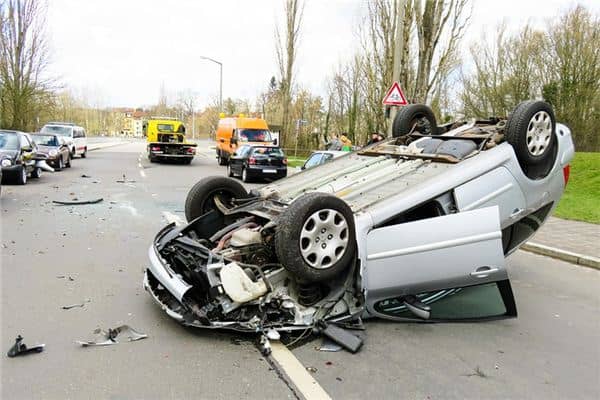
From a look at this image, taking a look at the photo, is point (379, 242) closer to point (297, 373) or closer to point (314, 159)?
point (297, 373)

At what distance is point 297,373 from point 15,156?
43.0 ft

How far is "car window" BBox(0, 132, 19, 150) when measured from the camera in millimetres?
13793

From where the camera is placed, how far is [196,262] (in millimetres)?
4285

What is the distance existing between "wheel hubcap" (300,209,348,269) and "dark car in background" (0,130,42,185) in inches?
483

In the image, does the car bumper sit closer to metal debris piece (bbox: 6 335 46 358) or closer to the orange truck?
the orange truck

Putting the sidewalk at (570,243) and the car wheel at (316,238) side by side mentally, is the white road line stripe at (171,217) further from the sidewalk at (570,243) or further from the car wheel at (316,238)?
the sidewalk at (570,243)

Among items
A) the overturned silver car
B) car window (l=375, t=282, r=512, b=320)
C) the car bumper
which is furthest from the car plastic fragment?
the car bumper

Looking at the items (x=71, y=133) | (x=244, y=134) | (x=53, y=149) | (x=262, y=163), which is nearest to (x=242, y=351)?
(x=262, y=163)

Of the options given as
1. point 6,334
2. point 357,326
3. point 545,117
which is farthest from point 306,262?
point 545,117

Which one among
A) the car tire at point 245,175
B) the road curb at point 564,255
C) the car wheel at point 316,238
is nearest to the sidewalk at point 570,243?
the road curb at point 564,255

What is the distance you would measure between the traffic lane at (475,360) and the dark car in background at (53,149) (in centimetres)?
1781

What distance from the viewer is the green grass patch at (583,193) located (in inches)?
427

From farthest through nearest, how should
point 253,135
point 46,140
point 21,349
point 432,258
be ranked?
1. point 253,135
2. point 46,140
3. point 432,258
4. point 21,349

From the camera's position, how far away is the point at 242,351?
370 centimetres
